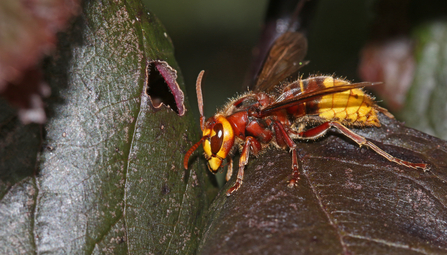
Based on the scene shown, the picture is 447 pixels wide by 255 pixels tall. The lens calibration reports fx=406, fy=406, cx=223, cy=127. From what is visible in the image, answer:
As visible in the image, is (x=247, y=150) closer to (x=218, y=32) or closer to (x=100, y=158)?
(x=100, y=158)

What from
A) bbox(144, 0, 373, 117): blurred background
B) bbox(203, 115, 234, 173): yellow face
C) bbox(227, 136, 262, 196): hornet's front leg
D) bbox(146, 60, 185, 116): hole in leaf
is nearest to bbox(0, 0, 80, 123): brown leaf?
bbox(146, 60, 185, 116): hole in leaf

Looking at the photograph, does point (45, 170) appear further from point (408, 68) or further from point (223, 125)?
point (408, 68)

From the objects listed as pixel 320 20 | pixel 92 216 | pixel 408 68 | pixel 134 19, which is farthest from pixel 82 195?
pixel 320 20

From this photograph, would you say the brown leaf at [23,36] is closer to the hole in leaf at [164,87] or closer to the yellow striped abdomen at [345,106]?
the hole in leaf at [164,87]

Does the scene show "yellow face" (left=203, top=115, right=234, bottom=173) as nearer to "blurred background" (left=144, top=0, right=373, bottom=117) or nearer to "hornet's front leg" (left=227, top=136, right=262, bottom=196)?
"hornet's front leg" (left=227, top=136, right=262, bottom=196)

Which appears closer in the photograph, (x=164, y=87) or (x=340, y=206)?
(x=340, y=206)

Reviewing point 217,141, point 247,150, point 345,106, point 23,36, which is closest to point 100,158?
point 23,36
